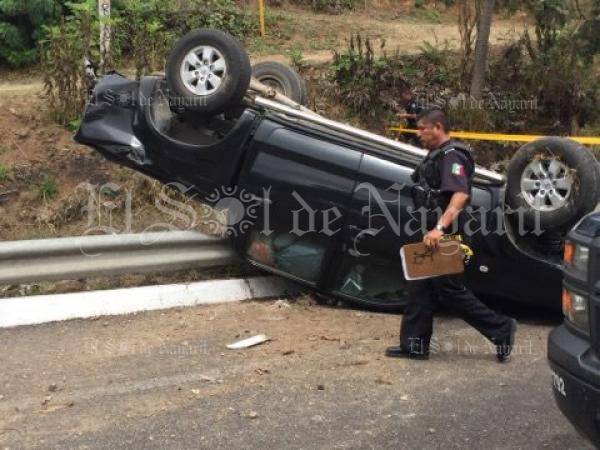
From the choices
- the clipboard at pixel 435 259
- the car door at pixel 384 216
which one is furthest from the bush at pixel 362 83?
the clipboard at pixel 435 259

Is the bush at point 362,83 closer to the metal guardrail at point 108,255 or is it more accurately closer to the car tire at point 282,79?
the car tire at point 282,79

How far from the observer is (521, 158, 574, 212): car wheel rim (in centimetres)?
507

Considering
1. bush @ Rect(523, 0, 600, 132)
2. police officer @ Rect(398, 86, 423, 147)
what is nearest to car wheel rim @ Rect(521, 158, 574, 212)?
police officer @ Rect(398, 86, 423, 147)

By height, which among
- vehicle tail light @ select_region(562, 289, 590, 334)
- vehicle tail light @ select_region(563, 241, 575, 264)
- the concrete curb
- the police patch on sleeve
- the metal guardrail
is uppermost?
the police patch on sleeve

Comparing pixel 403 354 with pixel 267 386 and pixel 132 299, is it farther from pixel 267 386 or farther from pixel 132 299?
pixel 132 299

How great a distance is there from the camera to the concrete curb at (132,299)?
207 inches

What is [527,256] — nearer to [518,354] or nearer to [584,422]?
[518,354]

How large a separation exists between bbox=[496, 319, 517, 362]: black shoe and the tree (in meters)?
6.19

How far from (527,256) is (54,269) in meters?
3.32

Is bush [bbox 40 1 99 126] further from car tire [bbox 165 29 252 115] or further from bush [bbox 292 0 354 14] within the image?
bush [bbox 292 0 354 14]

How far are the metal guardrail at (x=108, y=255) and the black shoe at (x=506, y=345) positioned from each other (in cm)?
223

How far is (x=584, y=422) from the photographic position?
275 cm

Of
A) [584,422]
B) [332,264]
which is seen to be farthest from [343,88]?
[584,422]

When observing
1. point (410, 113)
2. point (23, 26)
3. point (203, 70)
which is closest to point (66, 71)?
point (203, 70)
